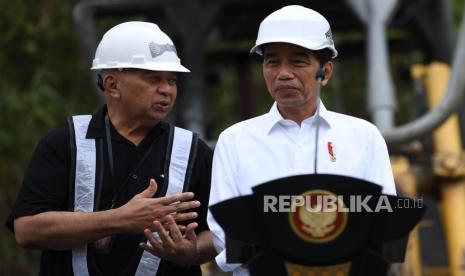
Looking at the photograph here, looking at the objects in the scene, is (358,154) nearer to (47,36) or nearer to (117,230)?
(117,230)

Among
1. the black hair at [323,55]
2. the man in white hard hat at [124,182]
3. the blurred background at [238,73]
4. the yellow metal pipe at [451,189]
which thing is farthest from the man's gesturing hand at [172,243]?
the yellow metal pipe at [451,189]

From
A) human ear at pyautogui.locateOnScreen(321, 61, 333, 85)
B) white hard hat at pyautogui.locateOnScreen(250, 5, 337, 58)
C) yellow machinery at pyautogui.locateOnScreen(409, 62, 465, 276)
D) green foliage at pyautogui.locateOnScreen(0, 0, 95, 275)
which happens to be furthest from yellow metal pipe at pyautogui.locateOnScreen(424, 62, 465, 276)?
white hard hat at pyautogui.locateOnScreen(250, 5, 337, 58)

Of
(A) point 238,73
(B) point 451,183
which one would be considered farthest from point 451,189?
(A) point 238,73

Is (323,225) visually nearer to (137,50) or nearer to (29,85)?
(137,50)

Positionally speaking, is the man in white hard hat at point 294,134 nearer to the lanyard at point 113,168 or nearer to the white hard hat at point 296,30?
the white hard hat at point 296,30

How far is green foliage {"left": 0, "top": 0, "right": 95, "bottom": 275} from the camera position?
12.5 metres

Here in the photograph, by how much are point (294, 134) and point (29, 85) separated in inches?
405

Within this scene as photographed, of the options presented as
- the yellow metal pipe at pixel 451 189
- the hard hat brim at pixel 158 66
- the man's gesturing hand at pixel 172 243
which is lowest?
the yellow metal pipe at pixel 451 189

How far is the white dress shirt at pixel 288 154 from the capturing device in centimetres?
378

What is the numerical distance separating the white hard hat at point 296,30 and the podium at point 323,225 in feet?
1.91

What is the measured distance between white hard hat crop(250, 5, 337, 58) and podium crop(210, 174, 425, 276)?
1.91 feet

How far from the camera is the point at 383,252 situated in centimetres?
340

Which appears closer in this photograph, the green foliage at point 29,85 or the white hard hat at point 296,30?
the white hard hat at point 296,30

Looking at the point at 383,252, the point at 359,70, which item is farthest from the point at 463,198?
the point at 359,70
